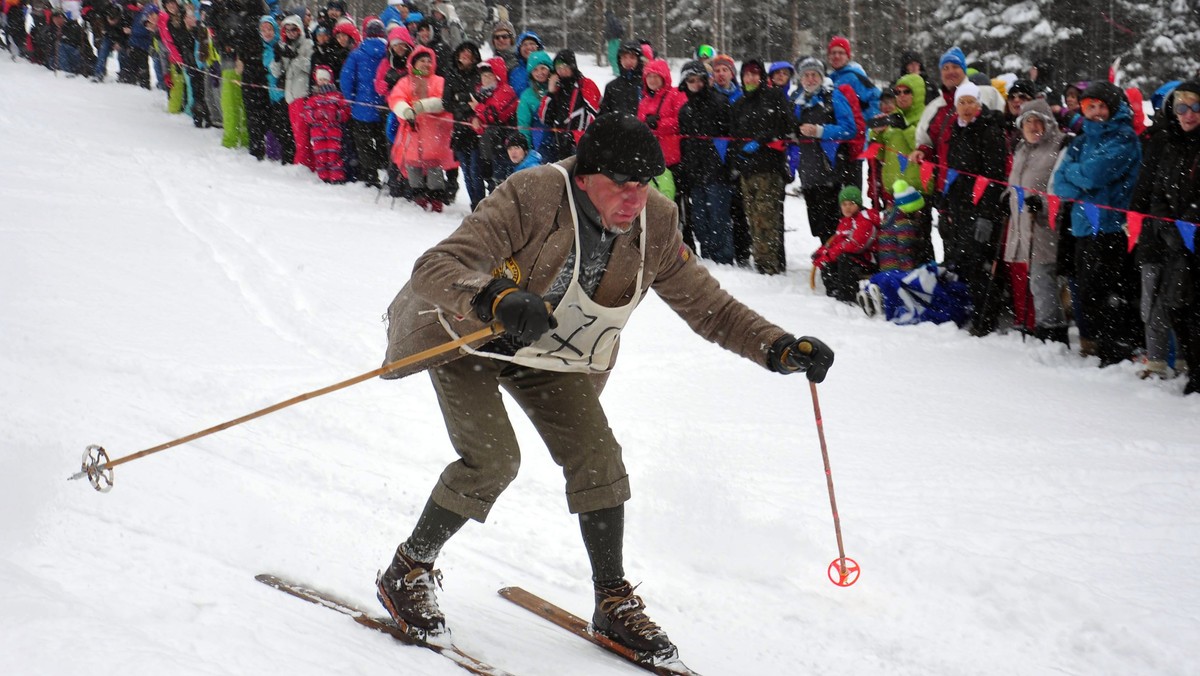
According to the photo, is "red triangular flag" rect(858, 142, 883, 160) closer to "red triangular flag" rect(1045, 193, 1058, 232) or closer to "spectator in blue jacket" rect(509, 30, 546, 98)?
"red triangular flag" rect(1045, 193, 1058, 232)

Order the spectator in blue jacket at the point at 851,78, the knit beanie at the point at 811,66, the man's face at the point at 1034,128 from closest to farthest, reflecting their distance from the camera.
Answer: the man's face at the point at 1034,128, the knit beanie at the point at 811,66, the spectator in blue jacket at the point at 851,78

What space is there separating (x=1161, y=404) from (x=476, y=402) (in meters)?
4.72

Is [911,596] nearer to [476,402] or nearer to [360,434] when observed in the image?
[476,402]

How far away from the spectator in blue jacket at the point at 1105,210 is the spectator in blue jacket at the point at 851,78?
3.04 meters

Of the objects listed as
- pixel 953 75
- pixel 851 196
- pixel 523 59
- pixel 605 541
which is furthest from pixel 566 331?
pixel 523 59

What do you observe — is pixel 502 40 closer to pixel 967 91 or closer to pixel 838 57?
pixel 838 57

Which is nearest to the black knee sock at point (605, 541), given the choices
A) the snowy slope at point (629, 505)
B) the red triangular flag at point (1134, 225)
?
the snowy slope at point (629, 505)

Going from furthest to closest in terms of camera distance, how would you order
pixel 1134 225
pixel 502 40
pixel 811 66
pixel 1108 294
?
1. pixel 502 40
2. pixel 811 66
3. pixel 1108 294
4. pixel 1134 225

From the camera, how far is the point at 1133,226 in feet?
21.7

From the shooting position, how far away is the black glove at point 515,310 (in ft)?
9.46

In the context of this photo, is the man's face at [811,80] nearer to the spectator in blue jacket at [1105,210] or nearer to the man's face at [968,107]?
the man's face at [968,107]

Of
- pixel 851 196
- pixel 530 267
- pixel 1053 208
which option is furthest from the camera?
pixel 851 196

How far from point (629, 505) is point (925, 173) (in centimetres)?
467

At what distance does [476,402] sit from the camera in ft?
11.2
